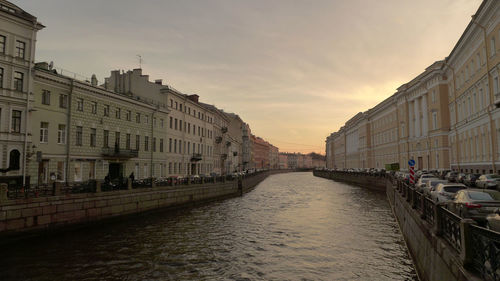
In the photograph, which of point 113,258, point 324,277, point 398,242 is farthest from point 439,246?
point 113,258

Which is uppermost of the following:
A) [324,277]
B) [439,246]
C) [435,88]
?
[435,88]

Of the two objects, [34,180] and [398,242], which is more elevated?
[34,180]

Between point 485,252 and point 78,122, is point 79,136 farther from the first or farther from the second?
point 485,252

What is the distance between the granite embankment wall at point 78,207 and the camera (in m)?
16.3

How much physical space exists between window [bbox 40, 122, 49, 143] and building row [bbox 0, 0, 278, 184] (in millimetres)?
69

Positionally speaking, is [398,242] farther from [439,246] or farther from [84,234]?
[84,234]

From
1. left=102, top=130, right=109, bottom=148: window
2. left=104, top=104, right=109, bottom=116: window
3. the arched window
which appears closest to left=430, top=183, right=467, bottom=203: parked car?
the arched window

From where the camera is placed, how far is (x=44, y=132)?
26719mm

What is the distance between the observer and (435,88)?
181ft

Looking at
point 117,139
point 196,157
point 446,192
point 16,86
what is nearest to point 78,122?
point 117,139

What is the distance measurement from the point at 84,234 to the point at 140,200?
285 inches

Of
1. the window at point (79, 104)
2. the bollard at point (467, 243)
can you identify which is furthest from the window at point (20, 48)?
the bollard at point (467, 243)

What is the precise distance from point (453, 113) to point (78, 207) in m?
50.1

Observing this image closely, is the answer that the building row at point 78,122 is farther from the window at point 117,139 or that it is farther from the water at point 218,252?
the water at point 218,252
